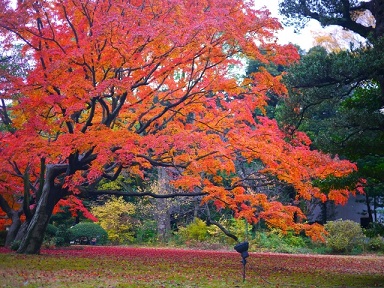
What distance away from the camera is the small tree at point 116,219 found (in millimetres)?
23703

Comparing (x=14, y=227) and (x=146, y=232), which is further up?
(x=14, y=227)

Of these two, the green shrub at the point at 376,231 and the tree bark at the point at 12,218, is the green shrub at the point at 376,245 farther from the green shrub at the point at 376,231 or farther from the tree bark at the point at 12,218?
the tree bark at the point at 12,218

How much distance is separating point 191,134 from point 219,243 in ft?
37.1

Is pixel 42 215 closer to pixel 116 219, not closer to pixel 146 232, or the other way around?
pixel 116 219

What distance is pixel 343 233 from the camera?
1972 cm

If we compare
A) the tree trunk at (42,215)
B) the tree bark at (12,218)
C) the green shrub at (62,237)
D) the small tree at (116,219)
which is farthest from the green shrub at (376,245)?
the tree bark at (12,218)

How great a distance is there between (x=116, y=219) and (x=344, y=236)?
37.4 feet

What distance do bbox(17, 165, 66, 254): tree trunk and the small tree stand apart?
1086cm

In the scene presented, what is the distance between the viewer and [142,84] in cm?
1124

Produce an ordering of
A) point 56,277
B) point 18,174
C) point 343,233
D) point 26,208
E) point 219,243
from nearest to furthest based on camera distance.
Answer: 1. point 56,277
2. point 26,208
3. point 18,174
4. point 343,233
5. point 219,243

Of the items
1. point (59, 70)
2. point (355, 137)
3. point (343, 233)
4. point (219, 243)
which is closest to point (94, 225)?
point (219, 243)

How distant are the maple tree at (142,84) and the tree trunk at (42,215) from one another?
0.09ft

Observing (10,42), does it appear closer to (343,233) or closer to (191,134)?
(191,134)

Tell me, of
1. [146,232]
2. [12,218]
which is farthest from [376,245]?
[12,218]
